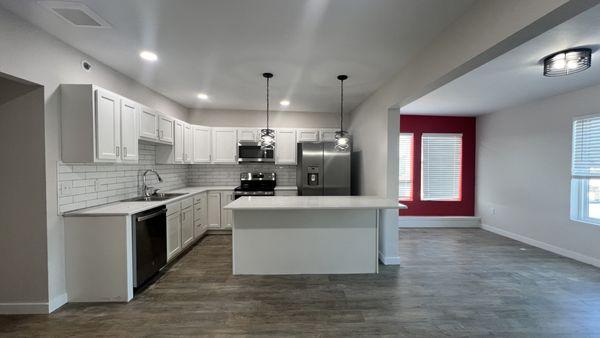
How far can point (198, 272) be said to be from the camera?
11.0ft

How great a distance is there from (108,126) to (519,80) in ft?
16.8

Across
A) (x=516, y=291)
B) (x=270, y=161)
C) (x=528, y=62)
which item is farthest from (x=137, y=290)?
(x=528, y=62)

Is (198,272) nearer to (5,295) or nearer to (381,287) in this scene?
(5,295)

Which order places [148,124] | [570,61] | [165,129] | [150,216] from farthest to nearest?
1. [165,129]
2. [148,124]
3. [150,216]
4. [570,61]

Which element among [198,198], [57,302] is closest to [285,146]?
[198,198]

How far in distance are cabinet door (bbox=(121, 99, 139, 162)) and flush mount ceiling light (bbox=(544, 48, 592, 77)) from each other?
4.69 m

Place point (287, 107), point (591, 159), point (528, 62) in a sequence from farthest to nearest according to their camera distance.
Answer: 1. point (287, 107)
2. point (591, 159)
3. point (528, 62)

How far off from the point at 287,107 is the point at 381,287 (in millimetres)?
3745

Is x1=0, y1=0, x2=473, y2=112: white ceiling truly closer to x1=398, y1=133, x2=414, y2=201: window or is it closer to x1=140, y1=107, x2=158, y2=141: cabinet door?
x1=140, y1=107, x2=158, y2=141: cabinet door

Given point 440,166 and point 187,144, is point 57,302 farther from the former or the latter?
point 440,166

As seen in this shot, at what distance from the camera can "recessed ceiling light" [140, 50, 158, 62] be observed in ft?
8.98

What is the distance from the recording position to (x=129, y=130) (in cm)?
305

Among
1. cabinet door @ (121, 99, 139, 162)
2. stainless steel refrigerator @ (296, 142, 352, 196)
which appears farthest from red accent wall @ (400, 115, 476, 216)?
cabinet door @ (121, 99, 139, 162)

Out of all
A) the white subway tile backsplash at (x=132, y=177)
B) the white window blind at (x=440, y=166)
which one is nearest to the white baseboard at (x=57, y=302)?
the white subway tile backsplash at (x=132, y=177)
